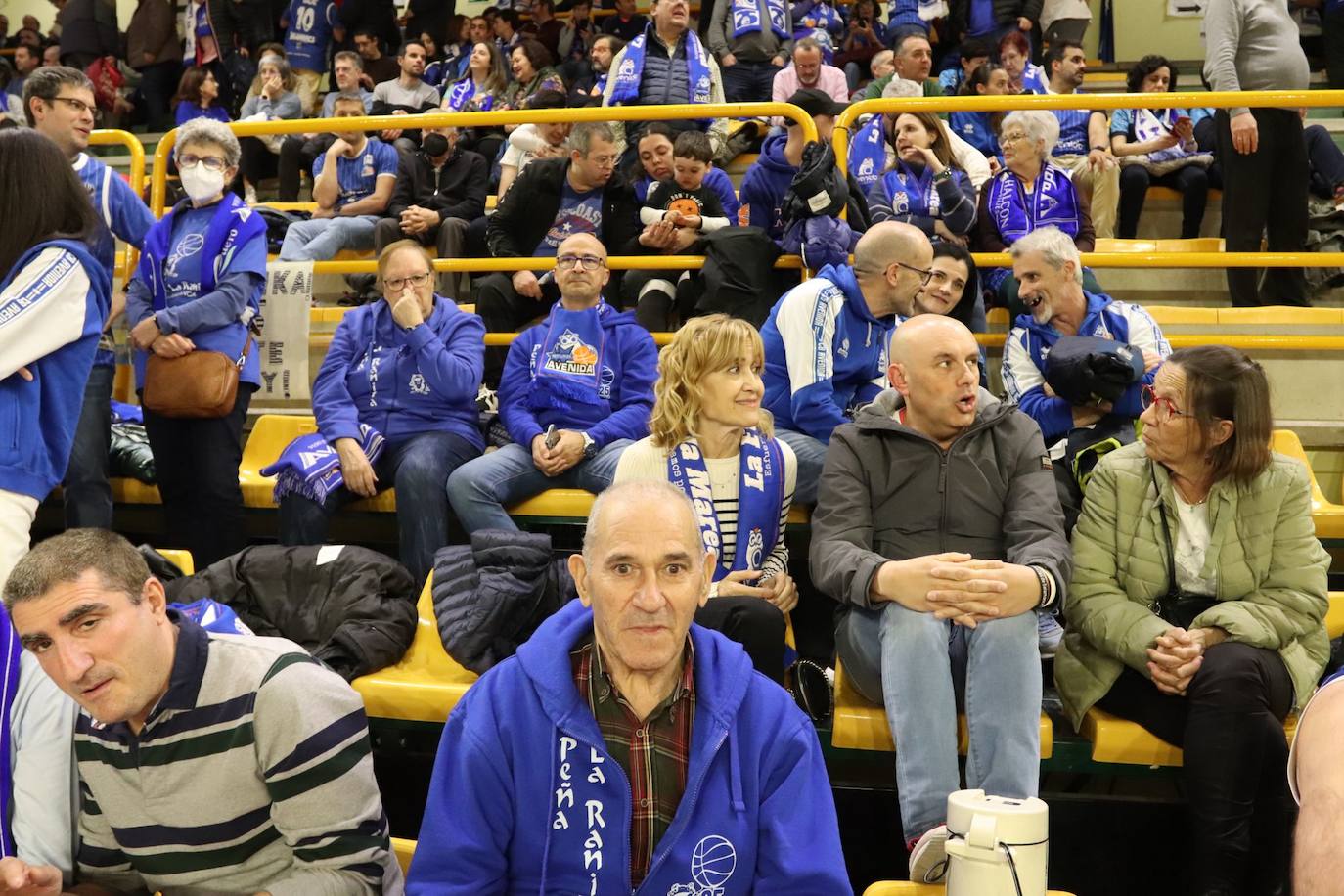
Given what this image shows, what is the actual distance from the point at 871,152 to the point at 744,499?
280 centimetres

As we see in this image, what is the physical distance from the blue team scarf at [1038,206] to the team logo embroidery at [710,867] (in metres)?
3.62

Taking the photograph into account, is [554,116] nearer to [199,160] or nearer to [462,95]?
[199,160]

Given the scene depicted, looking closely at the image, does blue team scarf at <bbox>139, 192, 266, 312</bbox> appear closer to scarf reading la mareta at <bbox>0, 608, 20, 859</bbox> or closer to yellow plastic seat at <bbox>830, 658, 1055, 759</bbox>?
scarf reading la mareta at <bbox>0, 608, 20, 859</bbox>

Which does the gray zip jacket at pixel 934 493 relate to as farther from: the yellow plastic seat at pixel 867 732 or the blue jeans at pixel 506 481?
the blue jeans at pixel 506 481

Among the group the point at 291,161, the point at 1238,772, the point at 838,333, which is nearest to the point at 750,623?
the point at 1238,772

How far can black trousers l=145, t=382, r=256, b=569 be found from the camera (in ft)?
13.1

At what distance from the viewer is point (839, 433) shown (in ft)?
10.4

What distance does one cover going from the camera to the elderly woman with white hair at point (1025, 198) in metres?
5.09

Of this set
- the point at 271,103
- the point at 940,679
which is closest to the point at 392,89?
the point at 271,103

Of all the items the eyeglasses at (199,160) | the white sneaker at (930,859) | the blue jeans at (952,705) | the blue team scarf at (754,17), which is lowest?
the white sneaker at (930,859)

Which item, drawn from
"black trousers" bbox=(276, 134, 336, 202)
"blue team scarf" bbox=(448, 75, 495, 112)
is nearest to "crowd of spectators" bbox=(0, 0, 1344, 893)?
"blue team scarf" bbox=(448, 75, 495, 112)

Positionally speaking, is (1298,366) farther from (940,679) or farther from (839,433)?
(940,679)

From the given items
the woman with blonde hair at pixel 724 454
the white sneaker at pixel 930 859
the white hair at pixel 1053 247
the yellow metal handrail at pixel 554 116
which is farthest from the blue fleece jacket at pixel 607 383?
the white sneaker at pixel 930 859

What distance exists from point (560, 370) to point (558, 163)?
1528 mm
